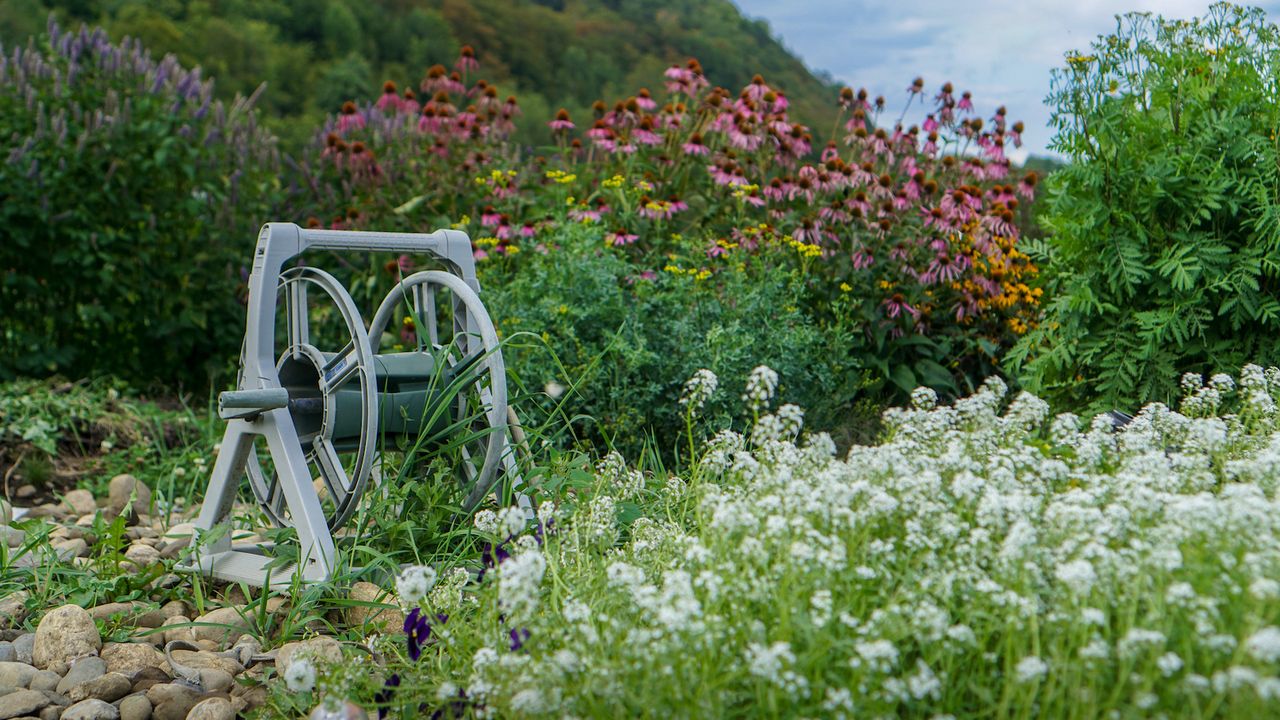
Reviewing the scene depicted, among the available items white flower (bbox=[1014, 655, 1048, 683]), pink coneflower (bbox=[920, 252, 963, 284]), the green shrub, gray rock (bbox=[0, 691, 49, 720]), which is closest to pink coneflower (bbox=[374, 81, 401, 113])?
the green shrub

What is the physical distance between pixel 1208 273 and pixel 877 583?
2.73m

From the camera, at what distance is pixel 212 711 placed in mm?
2346

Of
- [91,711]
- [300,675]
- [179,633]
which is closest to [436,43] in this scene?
[179,633]

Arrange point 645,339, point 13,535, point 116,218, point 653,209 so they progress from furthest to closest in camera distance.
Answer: point 116,218
point 653,209
point 645,339
point 13,535

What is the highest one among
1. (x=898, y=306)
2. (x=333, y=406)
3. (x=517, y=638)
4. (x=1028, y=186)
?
(x=1028, y=186)

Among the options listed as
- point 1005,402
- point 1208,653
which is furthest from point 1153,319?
point 1208,653

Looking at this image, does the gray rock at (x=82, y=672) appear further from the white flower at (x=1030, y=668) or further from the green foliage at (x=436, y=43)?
the green foliage at (x=436, y=43)

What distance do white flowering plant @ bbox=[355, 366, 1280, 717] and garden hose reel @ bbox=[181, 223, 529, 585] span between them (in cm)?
70

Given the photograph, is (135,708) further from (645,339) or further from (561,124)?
(561,124)

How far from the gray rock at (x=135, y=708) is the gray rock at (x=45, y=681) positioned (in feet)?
0.79

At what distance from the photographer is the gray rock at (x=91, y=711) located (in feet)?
7.64

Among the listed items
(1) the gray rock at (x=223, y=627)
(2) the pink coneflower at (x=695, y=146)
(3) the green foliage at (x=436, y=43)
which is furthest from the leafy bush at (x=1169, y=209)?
(3) the green foliage at (x=436, y=43)

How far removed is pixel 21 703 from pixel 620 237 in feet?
10.7

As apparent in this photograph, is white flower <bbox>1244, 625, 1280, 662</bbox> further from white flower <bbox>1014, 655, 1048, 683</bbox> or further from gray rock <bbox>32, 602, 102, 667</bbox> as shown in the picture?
gray rock <bbox>32, 602, 102, 667</bbox>
